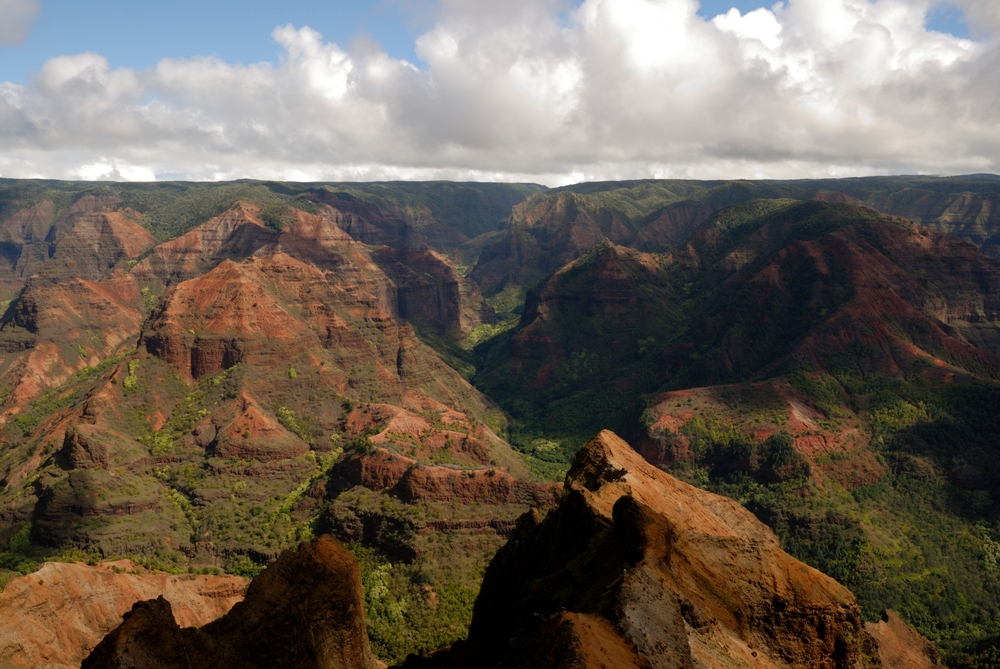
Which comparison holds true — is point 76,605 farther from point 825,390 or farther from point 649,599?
point 825,390

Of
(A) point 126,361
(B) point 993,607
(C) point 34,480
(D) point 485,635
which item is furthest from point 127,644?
(A) point 126,361

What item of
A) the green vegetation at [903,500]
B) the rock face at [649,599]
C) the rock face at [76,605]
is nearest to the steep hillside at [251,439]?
the rock face at [76,605]

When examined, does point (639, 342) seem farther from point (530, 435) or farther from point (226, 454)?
point (226, 454)

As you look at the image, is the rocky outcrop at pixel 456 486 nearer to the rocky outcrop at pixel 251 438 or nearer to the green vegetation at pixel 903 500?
the rocky outcrop at pixel 251 438

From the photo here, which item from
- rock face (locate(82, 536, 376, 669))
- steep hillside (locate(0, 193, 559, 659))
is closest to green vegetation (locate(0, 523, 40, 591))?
steep hillside (locate(0, 193, 559, 659))

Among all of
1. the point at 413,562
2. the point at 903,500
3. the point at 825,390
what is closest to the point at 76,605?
the point at 413,562

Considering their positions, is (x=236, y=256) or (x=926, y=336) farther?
(x=236, y=256)
